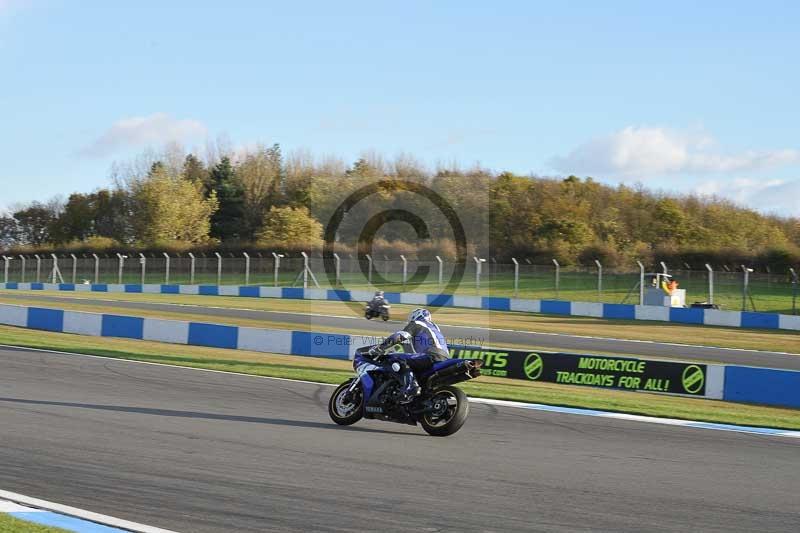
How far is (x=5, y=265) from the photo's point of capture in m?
58.1

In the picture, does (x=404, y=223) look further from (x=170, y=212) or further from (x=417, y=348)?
(x=417, y=348)

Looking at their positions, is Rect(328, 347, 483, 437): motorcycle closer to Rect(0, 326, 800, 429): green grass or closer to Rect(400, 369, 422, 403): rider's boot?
Rect(400, 369, 422, 403): rider's boot

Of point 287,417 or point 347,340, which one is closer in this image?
point 287,417

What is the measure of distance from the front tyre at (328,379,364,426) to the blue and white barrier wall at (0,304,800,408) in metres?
7.70

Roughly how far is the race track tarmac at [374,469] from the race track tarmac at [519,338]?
463 inches

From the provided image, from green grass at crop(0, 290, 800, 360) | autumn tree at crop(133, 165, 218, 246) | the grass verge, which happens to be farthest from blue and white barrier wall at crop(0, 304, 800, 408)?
autumn tree at crop(133, 165, 218, 246)

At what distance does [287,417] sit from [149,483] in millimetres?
4152

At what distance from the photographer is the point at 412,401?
10125 millimetres

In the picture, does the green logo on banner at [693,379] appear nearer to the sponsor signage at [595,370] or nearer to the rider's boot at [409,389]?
the sponsor signage at [595,370]

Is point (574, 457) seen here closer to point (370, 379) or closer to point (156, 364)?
point (370, 379)

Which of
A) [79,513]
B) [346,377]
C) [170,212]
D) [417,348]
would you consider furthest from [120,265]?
[79,513]

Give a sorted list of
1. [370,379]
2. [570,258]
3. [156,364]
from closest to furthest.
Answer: [370,379] < [156,364] < [570,258]

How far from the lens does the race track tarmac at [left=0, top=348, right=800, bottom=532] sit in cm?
637

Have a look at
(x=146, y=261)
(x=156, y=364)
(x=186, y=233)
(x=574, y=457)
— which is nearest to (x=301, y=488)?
(x=574, y=457)
